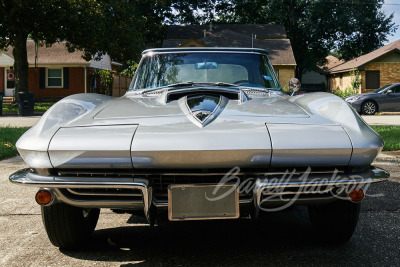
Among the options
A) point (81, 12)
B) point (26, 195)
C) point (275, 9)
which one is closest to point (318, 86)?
point (275, 9)

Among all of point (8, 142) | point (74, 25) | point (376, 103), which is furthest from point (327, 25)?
point (8, 142)

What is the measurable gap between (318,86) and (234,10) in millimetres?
11637

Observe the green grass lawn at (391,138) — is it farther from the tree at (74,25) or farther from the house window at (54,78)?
the house window at (54,78)

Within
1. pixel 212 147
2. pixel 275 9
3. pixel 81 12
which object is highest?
pixel 275 9

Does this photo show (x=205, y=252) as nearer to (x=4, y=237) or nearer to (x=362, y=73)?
(x=4, y=237)

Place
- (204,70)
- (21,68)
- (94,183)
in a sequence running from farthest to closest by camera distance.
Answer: (21,68) → (204,70) → (94,183)

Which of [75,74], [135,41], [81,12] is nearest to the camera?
[81,12]

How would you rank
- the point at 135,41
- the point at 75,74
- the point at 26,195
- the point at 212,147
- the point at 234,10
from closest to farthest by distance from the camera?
the point at 212,147 < the point at 26,195 < the point at 135,41 < the point at 75,74 < the point at 234,10

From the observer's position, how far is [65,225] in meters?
2.85

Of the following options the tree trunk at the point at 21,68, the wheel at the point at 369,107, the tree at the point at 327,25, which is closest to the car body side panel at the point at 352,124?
the wheel at the point at 369,107

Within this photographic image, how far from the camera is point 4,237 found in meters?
3.31

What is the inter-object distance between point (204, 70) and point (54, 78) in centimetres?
2719

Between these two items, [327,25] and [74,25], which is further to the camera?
[327,25]

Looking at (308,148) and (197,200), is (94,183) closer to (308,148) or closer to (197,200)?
(197,200)
